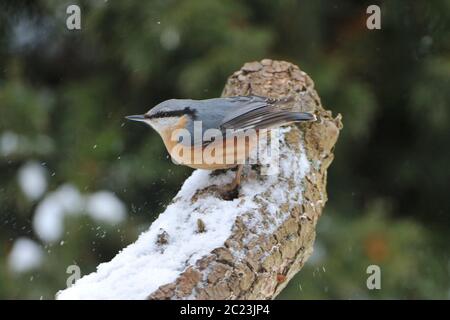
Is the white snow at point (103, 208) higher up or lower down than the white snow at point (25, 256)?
higher up

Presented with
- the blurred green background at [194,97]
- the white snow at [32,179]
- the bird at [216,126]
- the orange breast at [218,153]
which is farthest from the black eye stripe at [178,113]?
the white snow at [32,179]

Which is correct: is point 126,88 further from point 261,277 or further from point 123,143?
point 261,277

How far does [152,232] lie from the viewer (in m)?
2.38

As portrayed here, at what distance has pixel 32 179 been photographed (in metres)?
4.32

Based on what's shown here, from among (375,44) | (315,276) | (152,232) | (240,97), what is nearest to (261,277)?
(152,232)

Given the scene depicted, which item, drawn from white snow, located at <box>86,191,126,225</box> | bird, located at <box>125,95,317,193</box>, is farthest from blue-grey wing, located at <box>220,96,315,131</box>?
white snow, located at <box>86,191,126,225</box>


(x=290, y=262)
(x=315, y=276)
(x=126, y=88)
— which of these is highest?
(x=126, y=88)

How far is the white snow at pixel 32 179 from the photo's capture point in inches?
170

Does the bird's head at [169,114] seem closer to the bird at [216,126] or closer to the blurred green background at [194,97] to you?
the bird at [216,126]

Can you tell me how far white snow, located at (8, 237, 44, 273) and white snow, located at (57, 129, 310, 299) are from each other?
1804mm

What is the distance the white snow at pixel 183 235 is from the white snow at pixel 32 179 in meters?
1.79

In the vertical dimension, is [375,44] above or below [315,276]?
above

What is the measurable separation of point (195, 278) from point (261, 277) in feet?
0.86

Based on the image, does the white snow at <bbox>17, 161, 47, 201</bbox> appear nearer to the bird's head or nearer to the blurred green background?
the blurred green background
